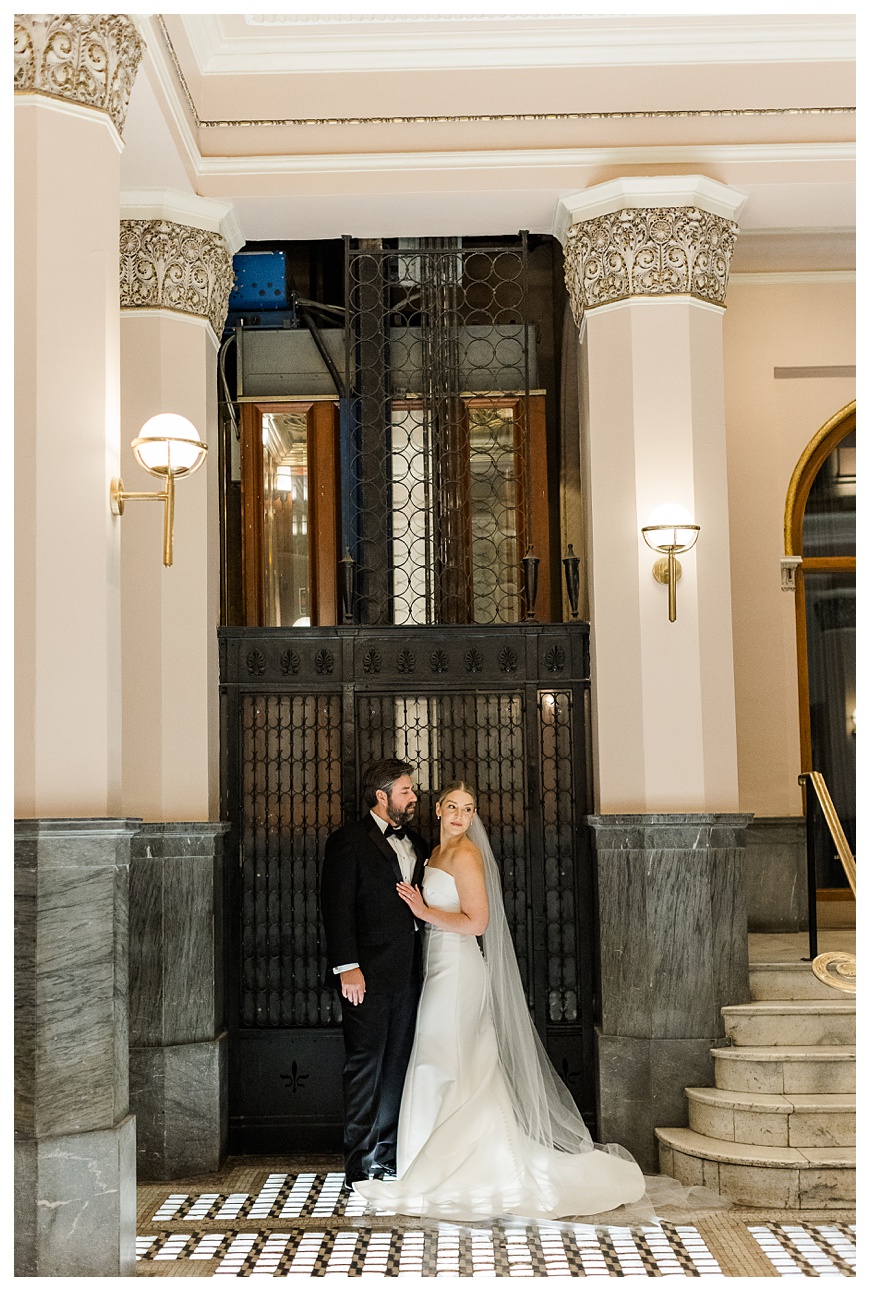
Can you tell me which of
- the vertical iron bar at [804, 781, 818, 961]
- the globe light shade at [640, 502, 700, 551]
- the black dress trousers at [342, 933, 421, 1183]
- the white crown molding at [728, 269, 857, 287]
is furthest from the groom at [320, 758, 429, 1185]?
the white crown molding at [728, 269, 857, 287]

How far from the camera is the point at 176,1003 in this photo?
6992 mm

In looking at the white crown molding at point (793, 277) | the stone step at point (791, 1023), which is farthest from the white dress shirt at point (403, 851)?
the white crown molding at point (793, 277)

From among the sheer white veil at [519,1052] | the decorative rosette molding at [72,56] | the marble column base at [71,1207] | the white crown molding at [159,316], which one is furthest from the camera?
the white crown molding at [159,316]

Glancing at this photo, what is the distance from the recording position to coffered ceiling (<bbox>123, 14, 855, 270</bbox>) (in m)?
7.12

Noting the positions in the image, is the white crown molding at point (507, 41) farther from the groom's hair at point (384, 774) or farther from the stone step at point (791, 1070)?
the stone step at point (791, 1070)

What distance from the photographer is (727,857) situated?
7016 millimetres

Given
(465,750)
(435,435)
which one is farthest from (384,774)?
(435,435)

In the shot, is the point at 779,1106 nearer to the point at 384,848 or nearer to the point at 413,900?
the point at 413,900

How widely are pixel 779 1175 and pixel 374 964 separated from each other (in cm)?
212

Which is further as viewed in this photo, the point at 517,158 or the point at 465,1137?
the point at 517,158

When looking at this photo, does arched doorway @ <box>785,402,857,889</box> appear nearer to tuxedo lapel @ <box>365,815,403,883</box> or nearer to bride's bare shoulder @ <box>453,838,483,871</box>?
bride's bare shoulder @ <box>453,838,483,871</box>

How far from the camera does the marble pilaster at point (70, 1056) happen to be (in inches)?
176

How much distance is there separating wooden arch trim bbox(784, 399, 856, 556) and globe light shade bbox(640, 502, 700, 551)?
7.61ft

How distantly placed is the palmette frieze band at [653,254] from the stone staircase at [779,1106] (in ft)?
12.1
